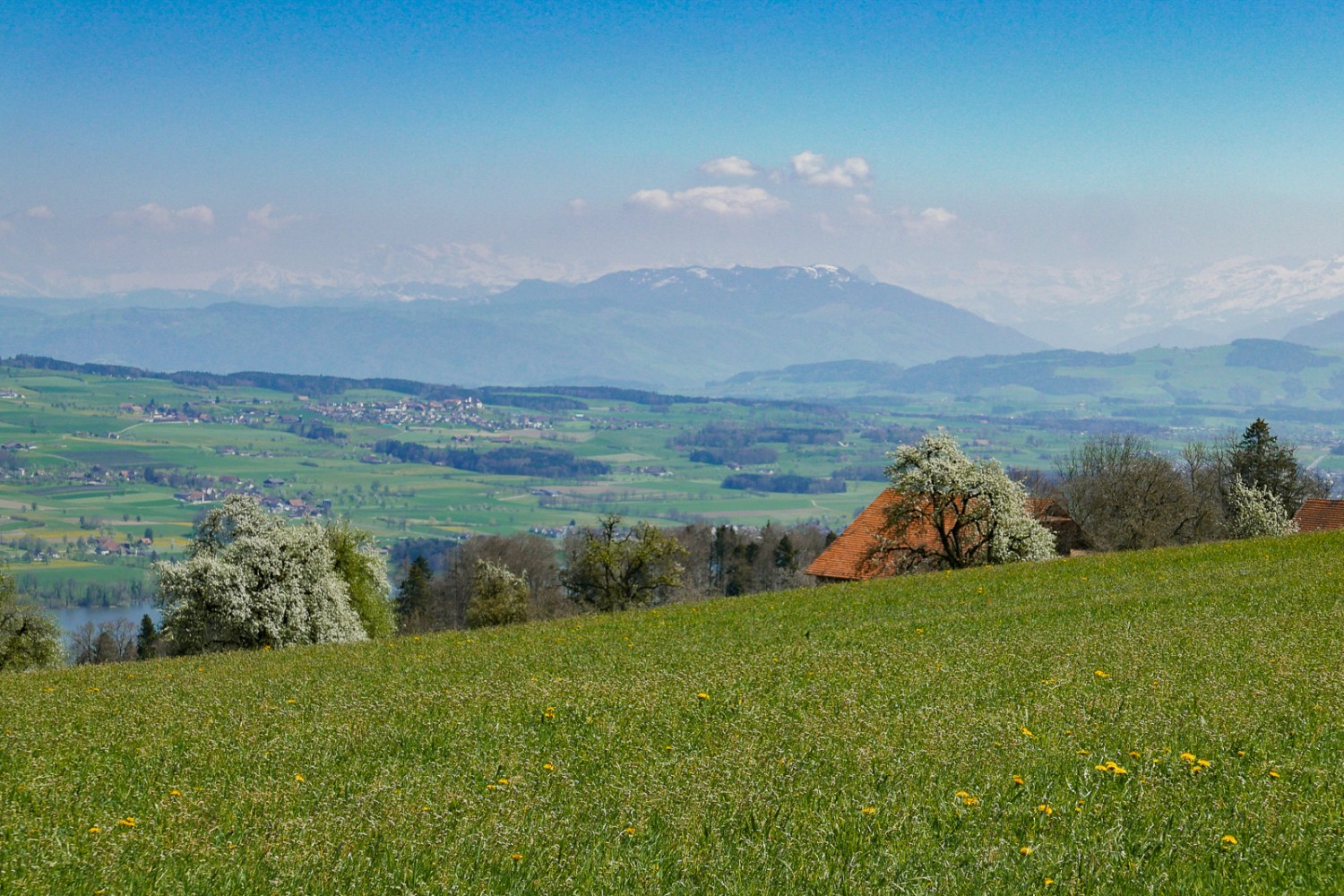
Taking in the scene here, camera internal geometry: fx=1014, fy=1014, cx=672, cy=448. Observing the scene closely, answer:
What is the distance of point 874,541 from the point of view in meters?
50.9

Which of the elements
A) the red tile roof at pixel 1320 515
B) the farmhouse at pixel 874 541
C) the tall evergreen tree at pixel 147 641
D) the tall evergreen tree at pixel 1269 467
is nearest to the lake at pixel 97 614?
the tall evergreen tree at pixel 147 641

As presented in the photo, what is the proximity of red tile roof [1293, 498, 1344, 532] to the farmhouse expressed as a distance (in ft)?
40.7

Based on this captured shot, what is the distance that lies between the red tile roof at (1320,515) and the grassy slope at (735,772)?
4781 centimetres

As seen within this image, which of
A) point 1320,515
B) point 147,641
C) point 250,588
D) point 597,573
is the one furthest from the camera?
point 147,641

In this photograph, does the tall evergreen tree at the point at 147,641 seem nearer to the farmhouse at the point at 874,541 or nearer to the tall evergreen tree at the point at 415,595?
the tall evergreen tree at the point at 415,595

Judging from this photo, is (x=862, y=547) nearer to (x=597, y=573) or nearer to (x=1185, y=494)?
(x=597, y=573)

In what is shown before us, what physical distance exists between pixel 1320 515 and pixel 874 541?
28633 mm

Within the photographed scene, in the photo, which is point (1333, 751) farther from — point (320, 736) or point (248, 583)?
point (248, 583)

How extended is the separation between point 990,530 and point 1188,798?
3783 centimetres

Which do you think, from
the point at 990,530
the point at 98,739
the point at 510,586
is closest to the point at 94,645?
the point at 510,586

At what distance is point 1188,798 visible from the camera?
8.06 m

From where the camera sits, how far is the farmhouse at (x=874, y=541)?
4803 centimetres

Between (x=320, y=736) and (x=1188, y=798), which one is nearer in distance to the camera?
(x=1188, y=798)

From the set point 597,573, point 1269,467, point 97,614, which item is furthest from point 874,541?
point 97,614
